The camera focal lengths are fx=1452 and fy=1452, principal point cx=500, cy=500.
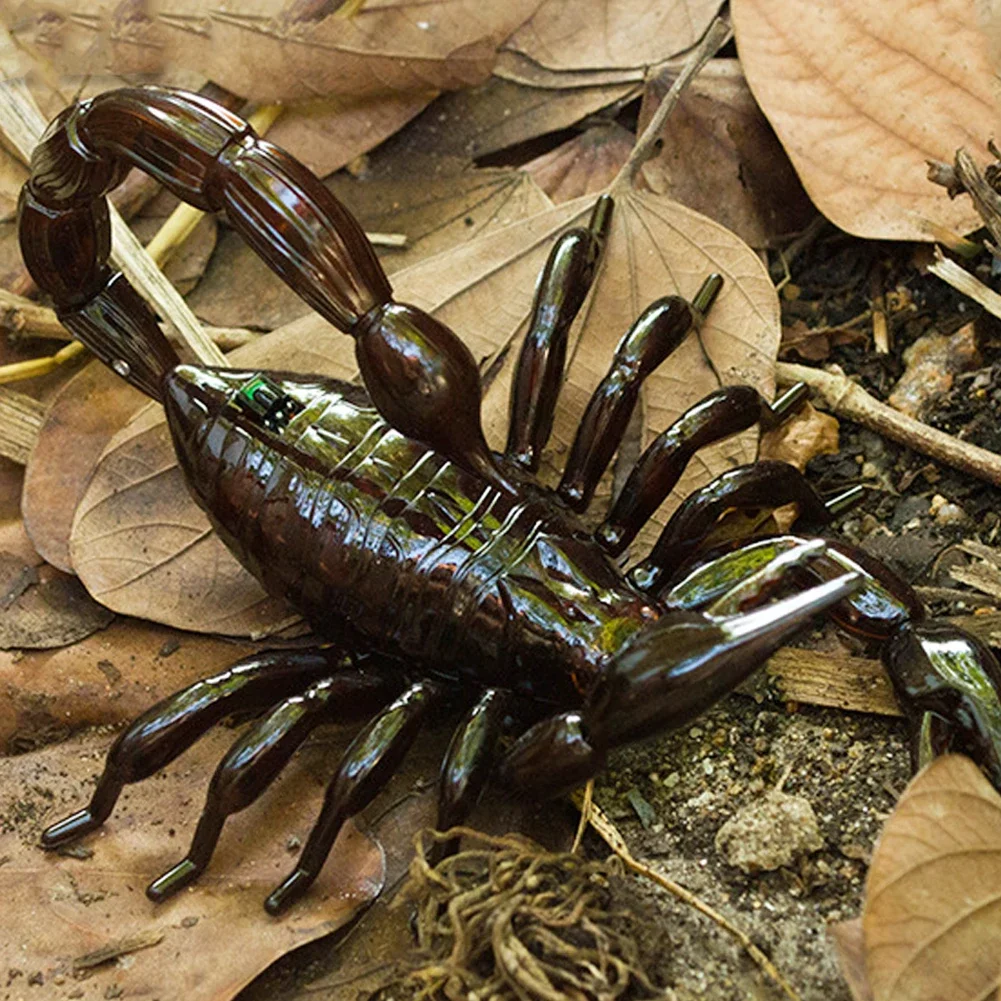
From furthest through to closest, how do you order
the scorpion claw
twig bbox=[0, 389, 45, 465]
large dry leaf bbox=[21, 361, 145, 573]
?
twig bbox=[0, 389, 45, 465], large dry leaf bbox=[21, 361, 145, 573], the scorpion claw

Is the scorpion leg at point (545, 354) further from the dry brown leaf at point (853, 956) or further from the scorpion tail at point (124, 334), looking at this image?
the dry brown leaf at point (853, 956)

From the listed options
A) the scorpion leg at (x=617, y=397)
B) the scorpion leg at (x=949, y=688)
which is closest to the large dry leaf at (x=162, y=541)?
the scorpion leg at (x=617, y=397)

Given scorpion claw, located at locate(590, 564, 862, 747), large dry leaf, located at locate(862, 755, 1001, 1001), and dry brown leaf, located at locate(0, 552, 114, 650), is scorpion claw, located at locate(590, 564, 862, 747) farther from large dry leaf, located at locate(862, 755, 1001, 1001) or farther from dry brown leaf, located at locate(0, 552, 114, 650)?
dry brown leaf, located at locate(0, 552, 114, 650)

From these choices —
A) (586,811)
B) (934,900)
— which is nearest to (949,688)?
(934,900)

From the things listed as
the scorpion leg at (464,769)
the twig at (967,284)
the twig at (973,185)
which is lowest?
the scorpion leg at (464,769)

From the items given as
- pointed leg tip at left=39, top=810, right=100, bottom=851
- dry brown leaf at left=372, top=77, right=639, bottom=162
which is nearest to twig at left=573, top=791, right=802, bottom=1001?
pointed leg tip at left=39, top=810, right=100, bottom=851
